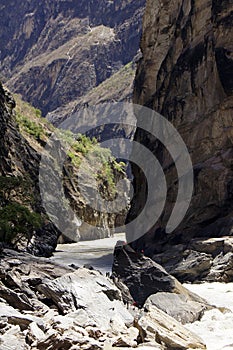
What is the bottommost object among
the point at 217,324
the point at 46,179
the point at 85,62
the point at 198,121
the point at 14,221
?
the point at 217,324

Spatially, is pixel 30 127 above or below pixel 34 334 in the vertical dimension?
above

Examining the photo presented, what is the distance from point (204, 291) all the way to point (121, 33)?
170490mm

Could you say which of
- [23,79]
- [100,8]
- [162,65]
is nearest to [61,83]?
[23,79]

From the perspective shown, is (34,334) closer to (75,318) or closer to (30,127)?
(75,318)

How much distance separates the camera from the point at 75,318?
44.8ft

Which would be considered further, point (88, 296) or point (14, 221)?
point (14, 221)

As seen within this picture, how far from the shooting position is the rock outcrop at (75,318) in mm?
12258

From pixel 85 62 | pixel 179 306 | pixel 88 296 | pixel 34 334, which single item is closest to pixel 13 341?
pixel 34 334

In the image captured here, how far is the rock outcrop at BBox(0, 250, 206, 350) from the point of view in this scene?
1226 cm

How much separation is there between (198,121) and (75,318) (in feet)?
88.8

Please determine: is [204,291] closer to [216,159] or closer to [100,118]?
[216,159]

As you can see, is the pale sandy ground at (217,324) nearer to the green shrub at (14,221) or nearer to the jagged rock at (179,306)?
the jagged rock at (179,306)

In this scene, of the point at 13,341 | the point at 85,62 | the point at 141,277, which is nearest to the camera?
the point at 13,341

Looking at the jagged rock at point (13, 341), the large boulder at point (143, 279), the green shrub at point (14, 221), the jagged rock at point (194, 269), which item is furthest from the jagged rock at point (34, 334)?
the green shrub at point (14, 221)
